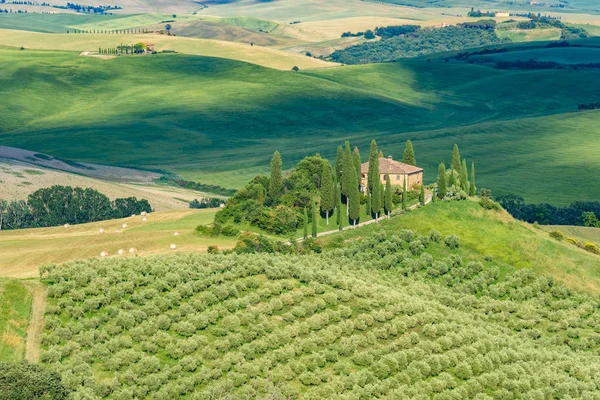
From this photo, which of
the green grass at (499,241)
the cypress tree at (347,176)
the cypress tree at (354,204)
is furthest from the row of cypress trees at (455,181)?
the cypress tree at (354,204)

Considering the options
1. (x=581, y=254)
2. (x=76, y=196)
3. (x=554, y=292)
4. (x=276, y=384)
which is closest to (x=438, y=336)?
(x=276, y=384)

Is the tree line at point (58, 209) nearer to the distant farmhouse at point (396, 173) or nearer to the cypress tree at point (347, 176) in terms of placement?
the distant farmhouse at point (396, 173)

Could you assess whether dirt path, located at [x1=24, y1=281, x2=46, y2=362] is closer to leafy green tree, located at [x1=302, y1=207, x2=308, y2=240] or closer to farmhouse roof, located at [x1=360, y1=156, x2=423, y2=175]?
leafy green tree, located at [x1=302, y1=207, x2=308, y2=240]

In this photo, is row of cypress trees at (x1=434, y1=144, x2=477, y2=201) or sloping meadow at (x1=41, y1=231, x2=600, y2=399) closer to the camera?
sloping meadow at (x1=41, y1=231, x2=600, y2=399)

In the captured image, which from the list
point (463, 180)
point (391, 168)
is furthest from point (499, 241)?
point (391, 168)

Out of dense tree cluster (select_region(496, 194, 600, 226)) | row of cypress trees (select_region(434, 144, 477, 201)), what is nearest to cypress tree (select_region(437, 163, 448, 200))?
row of cypress trees (select_region(434, 144, 477, 201))
